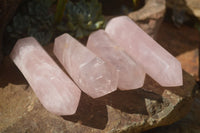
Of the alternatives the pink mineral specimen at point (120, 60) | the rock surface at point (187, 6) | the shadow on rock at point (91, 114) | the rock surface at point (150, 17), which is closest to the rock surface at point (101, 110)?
the shadow on rock at point (91, 114)

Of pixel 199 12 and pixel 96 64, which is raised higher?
pixel 96 64

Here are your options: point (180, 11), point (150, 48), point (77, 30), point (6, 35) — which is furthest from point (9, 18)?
point (180, 11)

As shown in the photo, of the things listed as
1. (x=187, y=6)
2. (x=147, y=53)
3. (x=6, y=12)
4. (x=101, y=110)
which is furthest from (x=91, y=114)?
(x=187, y=6)

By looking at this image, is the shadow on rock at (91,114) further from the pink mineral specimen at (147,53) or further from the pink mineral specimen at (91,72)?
the pink mineral specimen at (147,53)

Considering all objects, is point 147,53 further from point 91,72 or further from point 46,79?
point 46,79

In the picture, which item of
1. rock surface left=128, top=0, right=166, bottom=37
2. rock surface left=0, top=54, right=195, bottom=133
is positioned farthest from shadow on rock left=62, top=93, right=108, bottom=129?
rock surface left=128, top=0, right=166, bottom=37

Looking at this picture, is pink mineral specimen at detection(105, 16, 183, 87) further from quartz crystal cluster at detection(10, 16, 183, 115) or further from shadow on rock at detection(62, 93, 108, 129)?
shadow on rock at detection(62, 93, 108, 129)

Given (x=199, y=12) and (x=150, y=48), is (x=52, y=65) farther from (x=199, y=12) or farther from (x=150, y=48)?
(x=199, y=12)
